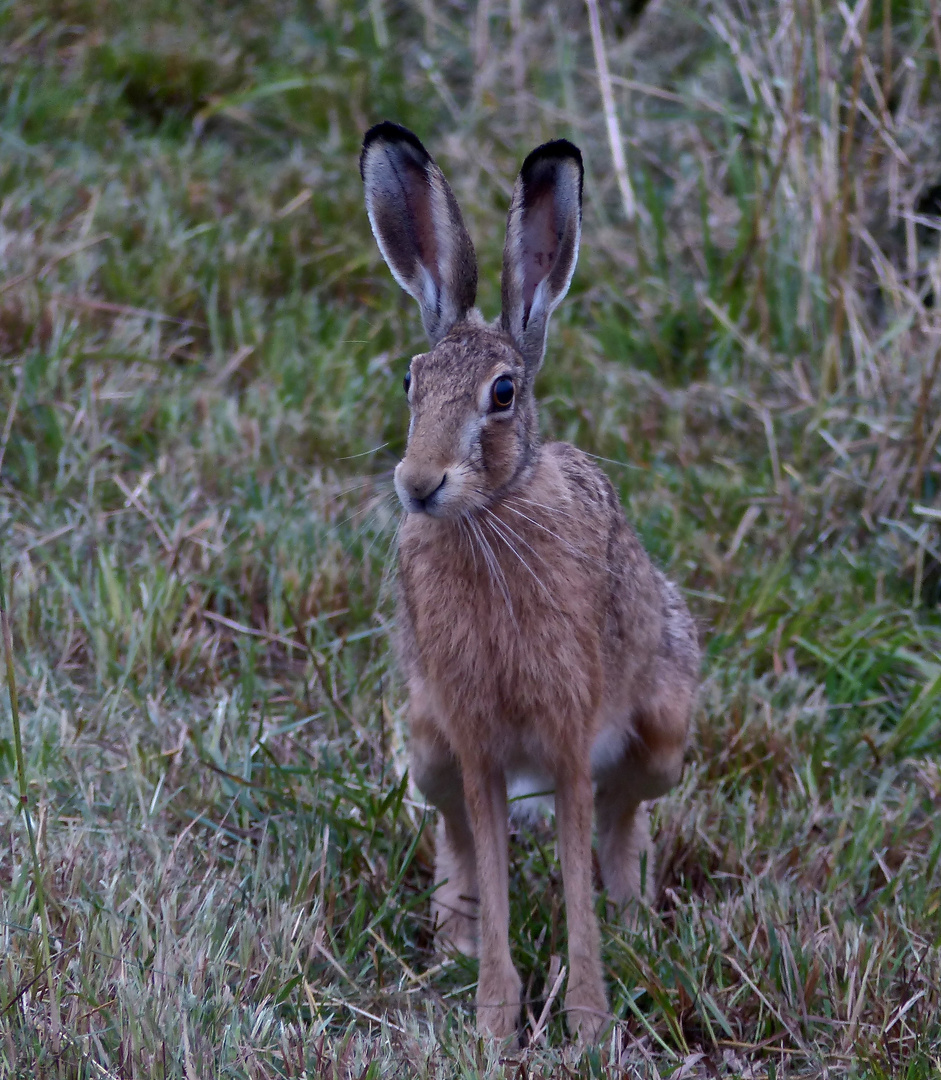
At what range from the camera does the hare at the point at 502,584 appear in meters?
3.16

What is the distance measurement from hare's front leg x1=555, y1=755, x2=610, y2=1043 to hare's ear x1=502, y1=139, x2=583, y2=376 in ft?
3.21

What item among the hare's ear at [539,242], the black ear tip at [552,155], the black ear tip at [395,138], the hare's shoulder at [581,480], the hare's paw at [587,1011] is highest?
the black ear tip at [395,138]

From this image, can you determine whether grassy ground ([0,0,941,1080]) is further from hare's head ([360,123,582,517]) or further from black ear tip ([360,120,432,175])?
black ear tip ([360,120,432,175])

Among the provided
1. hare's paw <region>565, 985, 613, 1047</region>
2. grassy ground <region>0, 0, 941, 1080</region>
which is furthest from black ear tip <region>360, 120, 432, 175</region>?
hare's paw <region>565, 985, 613, 1047</region>

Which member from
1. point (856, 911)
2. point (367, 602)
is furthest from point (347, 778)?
point (856, 911)

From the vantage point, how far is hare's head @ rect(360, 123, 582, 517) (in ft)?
10.1

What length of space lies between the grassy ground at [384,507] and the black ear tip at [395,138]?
3.47 feet

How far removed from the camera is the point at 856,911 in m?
3.50

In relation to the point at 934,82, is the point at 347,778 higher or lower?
lower

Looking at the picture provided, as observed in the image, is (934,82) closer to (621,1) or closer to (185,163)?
(621,1)

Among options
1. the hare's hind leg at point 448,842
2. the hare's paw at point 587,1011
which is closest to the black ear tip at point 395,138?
the hare's hind leg at point 448,842

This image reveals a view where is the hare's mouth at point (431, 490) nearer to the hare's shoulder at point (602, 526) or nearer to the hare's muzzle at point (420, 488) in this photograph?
the hare's muzzle at point (420, 488)

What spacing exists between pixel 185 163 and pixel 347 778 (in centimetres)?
354

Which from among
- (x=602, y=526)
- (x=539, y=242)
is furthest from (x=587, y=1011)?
(x=539, y=242)
